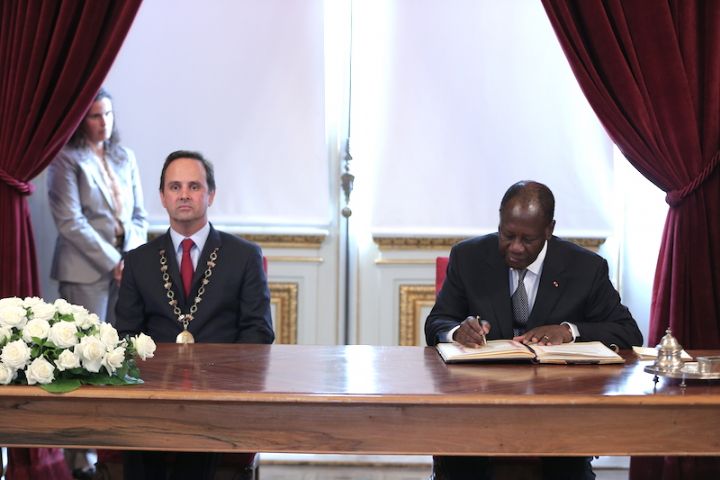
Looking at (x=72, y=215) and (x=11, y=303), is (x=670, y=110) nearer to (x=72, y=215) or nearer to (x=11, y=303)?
(x=72, y=215)

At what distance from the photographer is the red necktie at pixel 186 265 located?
3.90m

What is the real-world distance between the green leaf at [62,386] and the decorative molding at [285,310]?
9.87 ft

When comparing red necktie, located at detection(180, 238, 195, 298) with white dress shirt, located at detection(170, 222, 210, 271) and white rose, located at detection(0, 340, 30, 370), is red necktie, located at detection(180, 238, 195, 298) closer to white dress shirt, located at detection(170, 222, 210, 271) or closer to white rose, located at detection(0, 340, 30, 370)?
white dress shirt, located at detection(170, 222, 210, 271)

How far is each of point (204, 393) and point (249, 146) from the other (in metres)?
3.17

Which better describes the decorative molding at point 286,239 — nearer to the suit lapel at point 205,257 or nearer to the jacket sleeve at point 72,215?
the jacket sleeve at point 72,215

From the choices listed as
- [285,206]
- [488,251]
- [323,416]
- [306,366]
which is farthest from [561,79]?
[323,416]

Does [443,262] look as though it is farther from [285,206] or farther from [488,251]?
[285,206]

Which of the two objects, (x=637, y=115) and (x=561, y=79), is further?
(x=561, y=79)

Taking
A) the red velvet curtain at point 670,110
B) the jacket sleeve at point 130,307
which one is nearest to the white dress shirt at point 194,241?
the jacket sleeve at point 130,307

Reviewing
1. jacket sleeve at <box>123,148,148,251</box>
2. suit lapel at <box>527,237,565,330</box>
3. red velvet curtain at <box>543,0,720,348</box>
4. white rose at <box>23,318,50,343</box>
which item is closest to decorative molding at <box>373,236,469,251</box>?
red velvet curtain at <box>543,0,720,348</box>

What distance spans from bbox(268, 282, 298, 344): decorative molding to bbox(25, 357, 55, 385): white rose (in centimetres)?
305

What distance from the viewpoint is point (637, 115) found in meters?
4.88

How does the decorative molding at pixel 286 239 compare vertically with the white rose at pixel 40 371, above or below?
above

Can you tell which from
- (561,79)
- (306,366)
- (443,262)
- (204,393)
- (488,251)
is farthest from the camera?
(561,79)
